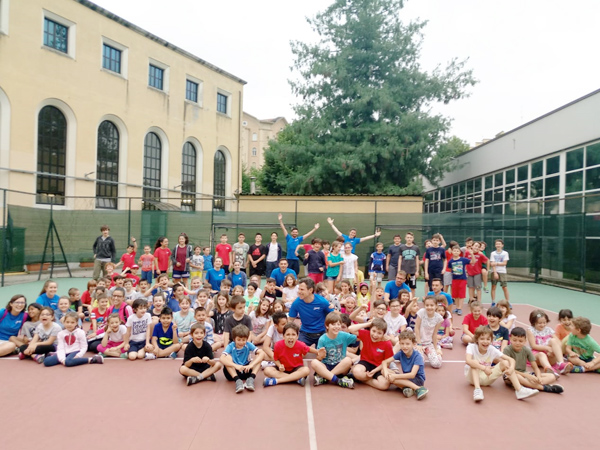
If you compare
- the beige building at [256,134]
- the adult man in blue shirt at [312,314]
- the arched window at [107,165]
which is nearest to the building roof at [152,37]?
the arched window at [107,165]

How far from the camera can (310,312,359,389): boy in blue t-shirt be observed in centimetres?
594

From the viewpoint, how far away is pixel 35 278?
14.8 m

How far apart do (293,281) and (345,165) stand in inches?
616

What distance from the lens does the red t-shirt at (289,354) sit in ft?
19.9

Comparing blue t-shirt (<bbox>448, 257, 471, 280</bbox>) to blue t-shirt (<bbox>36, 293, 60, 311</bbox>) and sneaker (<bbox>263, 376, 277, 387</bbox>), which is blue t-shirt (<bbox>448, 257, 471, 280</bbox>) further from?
blue t-shirt (<bbox>36, 293, 60, 311</bbox>)

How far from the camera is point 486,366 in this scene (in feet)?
19.3

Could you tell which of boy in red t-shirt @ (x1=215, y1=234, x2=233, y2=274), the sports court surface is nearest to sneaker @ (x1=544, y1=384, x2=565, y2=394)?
the sports court surface

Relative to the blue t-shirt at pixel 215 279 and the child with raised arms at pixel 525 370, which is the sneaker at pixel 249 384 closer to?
the child with raised arms at pixel 525 370

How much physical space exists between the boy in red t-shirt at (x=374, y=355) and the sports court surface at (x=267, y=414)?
0.17 m

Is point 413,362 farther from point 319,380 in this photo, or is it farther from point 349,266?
point 349,266

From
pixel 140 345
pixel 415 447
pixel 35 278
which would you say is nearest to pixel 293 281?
pixel 140 345

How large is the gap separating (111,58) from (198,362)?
2237 cm

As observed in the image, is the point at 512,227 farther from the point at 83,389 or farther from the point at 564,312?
the point at 83,389

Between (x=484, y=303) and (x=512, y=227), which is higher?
(x=512, y=227)
